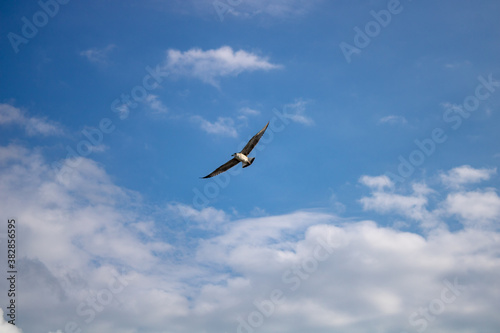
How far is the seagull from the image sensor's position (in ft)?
177

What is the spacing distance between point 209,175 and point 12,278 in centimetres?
2922

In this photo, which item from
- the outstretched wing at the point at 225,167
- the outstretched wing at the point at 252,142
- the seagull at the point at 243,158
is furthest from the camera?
the outstretched wing at the point at 225,167

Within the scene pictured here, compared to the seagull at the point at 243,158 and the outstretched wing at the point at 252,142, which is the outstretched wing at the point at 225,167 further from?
the outstretched wing at the point at 252,142

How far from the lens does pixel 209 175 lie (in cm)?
5641

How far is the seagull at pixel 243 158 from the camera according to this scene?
2119 inches

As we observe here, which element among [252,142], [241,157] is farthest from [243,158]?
[252,142]

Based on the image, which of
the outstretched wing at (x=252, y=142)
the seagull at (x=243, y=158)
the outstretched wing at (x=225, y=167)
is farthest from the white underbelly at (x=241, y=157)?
the outstretched wing at (x=225, y=167)

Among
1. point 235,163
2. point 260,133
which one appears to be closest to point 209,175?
point 235,163

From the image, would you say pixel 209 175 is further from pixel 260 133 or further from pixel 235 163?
pixel 260 133

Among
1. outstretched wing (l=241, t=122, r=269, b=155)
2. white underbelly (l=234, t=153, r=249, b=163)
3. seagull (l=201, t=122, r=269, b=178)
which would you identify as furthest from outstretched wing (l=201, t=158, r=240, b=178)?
outstretched wing (l=241, t=122, r=269, b=155)

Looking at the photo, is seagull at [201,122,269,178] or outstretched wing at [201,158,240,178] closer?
seagull at [201,122,269,178]

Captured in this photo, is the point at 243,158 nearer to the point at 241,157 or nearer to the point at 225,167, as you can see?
the point at 241,157

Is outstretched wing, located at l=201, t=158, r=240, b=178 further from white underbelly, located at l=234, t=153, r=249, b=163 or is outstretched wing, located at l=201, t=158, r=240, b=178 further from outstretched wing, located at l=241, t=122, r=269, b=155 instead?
outstretched wing, located at l=241, t=122, r=269, b=155

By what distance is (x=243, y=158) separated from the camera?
180 ft
